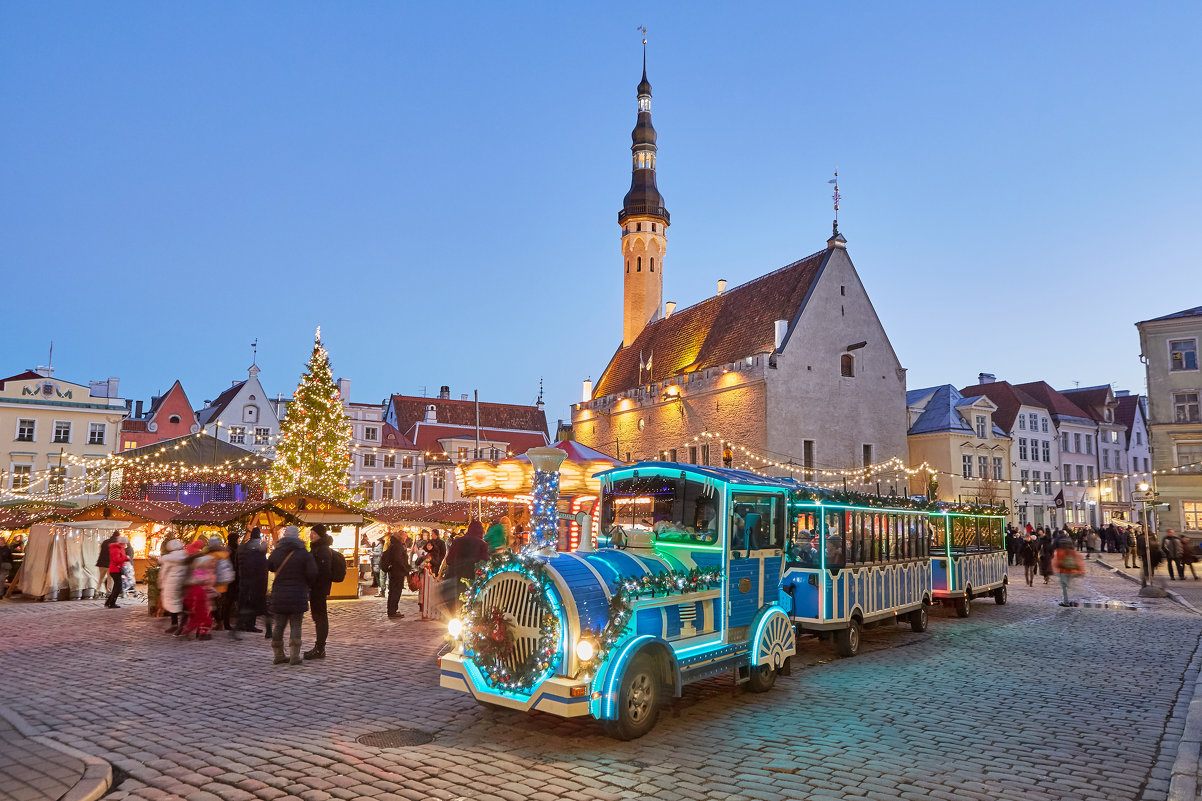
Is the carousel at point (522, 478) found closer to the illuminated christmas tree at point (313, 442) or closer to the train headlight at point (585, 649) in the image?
the train headlight at point (585, 649)

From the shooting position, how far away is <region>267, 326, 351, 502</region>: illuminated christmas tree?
32.6 metres

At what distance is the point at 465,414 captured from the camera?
69500mm

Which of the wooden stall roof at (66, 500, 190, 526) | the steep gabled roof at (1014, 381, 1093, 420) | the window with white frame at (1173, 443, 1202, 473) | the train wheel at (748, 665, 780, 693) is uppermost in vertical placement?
the steep gabled roof at (1014, 381, 1093, 420)

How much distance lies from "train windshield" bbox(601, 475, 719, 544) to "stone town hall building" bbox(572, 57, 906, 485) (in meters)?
27.6

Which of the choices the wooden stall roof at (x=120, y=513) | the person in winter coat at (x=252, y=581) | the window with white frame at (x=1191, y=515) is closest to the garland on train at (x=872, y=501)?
the person in winter coat at (x=252, y=581)

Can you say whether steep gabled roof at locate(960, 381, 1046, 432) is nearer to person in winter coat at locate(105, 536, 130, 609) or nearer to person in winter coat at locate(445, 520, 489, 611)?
person in winter coat at locate(445, 520, 489, 611)

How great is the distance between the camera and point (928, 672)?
10.6 meters

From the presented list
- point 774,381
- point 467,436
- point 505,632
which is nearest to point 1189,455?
point 774,381

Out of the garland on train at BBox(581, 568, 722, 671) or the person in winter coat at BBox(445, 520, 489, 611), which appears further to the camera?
the person in winter coat at BBox(445, 520, 489, 611)

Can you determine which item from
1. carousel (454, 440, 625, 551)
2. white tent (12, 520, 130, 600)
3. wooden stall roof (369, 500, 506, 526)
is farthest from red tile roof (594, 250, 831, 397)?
white tent (12, 520, 130, 600)

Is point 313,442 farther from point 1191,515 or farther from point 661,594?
point 1191,515

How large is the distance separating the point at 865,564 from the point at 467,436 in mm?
53860

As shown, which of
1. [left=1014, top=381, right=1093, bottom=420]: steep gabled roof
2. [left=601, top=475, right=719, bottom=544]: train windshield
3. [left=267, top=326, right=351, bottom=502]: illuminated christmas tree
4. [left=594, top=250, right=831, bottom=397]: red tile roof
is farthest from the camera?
[left=1014, top=381, right=1093, bottom=420]: steep gabled roof

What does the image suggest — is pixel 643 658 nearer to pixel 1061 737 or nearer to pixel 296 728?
pixel 296 728
